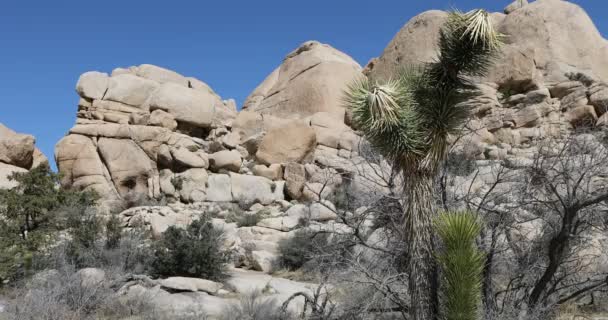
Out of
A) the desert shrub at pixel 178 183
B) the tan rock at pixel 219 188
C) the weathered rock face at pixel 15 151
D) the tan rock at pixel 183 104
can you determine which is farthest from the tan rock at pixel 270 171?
the weathered rock face at pixel 15 151

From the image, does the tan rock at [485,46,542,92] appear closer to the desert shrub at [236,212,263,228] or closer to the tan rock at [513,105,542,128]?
the tan rock at [513,105,542,128]

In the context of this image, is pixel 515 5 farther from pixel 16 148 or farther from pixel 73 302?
pixel 73 302

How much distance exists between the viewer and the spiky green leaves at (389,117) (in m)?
5.98

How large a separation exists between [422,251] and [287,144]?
19070 millimetres

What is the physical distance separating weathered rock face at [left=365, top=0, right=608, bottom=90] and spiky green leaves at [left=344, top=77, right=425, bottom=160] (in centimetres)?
1938

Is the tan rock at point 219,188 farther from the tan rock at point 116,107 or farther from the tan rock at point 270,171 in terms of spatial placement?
the tan rock at point 116,107

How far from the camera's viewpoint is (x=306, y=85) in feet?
104

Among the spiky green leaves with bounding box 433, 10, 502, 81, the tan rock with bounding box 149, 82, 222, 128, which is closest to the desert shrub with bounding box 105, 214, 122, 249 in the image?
the spiky green leaves with bounding box 433, 10, 502, 81

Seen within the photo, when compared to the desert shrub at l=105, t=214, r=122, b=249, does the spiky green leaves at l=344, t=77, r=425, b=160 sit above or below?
above

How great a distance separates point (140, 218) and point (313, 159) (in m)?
8.90

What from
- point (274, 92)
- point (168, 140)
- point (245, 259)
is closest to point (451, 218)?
point (245, 259)

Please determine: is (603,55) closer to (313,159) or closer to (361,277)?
(313,159)

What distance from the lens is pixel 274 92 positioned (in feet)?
113

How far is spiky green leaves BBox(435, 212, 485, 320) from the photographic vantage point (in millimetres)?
5258
